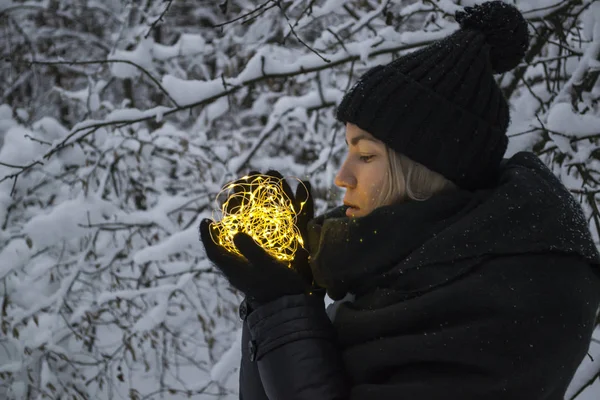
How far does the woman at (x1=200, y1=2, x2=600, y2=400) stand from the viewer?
3.23 ft

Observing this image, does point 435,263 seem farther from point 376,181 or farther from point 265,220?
point 265,220

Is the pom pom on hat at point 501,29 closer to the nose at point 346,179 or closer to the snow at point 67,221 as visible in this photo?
the nose at point 346,179

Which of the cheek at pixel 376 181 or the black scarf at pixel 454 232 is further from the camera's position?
the cheek at pixel 376 181

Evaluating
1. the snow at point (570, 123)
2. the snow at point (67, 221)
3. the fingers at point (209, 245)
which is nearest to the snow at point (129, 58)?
the snow at point (67, 221)

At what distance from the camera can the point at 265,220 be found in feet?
4.56

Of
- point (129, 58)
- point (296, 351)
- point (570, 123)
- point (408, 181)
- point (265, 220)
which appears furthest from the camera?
point (129, 58)

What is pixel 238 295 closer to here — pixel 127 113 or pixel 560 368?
pixel 127 113

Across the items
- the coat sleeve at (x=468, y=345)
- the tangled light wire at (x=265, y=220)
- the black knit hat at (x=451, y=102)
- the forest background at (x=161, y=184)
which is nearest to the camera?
the coat sleeve at (x=468, y=345)

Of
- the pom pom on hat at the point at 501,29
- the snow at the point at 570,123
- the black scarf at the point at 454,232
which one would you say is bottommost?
the black scarf at the point at 454,232

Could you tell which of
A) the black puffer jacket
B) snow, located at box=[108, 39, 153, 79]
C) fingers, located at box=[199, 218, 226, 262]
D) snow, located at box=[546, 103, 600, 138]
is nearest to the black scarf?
the black puffer jacket

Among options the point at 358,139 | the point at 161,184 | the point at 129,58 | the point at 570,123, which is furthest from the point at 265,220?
the point at 161,184

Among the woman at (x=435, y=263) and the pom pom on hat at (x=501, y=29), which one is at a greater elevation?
the pom pom on hat at (x=501, y=29)

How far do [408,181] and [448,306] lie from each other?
0.30m

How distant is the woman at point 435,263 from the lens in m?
0.98
